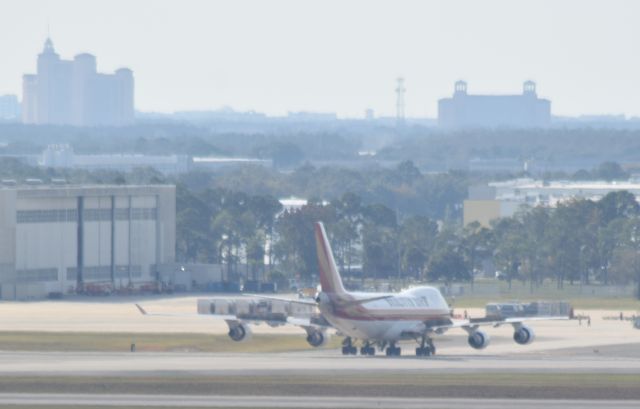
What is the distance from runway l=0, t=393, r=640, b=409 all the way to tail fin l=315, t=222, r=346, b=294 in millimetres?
22090

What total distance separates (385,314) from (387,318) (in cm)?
22

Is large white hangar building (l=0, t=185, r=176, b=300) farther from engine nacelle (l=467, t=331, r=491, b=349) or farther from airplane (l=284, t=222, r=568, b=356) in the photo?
engine nacelle (l=467, t=331, r=491, b=349)

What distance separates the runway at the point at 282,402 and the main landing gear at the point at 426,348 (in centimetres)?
2512

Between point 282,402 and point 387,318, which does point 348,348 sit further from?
point 282,402

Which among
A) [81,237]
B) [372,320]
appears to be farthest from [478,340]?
[81,237]

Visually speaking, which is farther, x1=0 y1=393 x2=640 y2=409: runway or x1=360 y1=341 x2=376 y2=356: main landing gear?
x1=360 y1=341 x2=376 y2=356: main landing gear

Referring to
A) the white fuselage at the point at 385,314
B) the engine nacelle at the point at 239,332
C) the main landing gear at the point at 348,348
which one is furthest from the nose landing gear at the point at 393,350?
the engine nacelle at the point at 239,332

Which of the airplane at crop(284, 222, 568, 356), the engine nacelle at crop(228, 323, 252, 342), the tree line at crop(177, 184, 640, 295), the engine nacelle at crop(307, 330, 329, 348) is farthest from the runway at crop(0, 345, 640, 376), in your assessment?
the tree line at crop(177, 184, 640, 295)

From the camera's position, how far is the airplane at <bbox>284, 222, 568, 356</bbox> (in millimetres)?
90438

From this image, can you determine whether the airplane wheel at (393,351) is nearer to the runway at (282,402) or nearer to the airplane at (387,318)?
the airplane at (387,318)

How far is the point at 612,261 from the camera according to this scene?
169375 mm

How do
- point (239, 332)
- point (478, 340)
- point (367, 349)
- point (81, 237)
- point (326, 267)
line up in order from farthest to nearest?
point (81, 237), point (367, 349), point (239, 332), point (478, 340), point (326, 267)

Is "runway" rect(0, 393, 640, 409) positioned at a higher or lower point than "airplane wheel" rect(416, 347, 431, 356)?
lower

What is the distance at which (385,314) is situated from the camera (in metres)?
92.0
